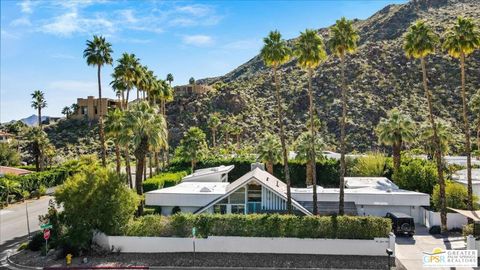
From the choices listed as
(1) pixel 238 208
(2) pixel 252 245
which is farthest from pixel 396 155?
(2) pixel 252 245

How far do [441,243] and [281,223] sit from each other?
13090 millimetres

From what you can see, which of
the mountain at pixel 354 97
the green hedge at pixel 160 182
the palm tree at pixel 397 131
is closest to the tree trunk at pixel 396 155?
the palm tree at pixel 397 131

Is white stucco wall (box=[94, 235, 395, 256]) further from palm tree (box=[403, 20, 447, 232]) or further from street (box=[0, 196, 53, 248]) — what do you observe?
street (box=[0, 196, 53, 248])

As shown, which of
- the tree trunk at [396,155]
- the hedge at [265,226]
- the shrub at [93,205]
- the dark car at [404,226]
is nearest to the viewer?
the hedge at [265,226]

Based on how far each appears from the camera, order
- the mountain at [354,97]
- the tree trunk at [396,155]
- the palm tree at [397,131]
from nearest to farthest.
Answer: the palm tree at [397,131] → the tree trunk at [396,155] → the mountain at [354,97]

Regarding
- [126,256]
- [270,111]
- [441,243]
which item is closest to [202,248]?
[126,256]

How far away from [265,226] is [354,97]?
7961 cm

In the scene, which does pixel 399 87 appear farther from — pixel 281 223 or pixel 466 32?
pixel 281 223

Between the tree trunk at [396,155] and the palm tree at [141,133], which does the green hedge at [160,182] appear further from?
the tree trunk at [396,155]

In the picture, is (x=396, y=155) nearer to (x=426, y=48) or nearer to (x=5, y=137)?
(x=426, y=48)

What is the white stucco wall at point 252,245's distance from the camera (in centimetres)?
2905

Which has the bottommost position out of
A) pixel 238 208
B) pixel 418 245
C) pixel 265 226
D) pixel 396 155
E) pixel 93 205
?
pixel 418 245

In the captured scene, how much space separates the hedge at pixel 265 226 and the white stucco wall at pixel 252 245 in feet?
1.28

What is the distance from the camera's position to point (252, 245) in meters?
29.7
